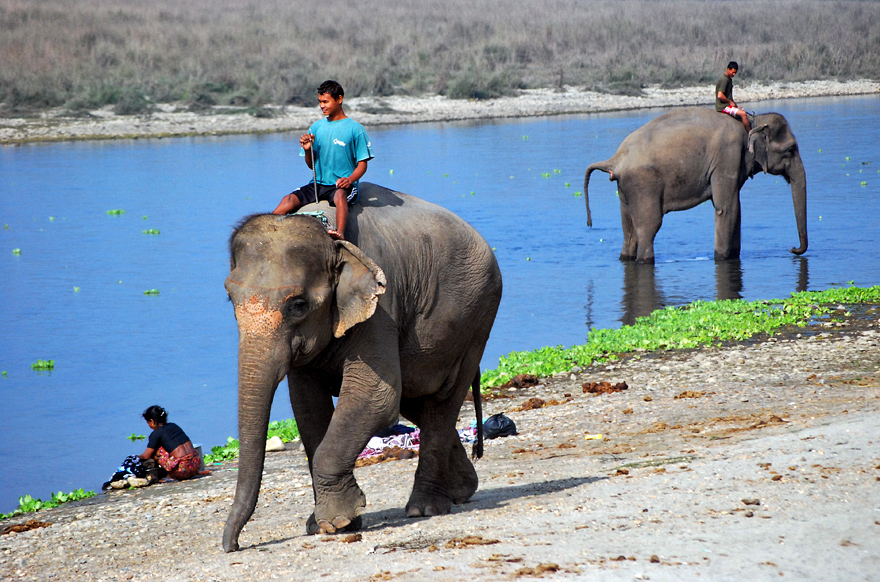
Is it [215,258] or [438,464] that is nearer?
[438,464]

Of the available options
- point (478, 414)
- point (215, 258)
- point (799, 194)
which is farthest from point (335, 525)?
point (215, 258)

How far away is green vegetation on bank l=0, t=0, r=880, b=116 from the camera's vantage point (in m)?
56.9

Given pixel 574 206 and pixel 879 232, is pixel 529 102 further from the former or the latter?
pixel 879 232

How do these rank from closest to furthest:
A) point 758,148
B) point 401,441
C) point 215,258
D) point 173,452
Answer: point 173,452 → point 401,441 → point 758,148 → point 215,258

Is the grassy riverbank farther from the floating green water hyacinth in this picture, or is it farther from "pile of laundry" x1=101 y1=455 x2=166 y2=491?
the floating green water hyacinth

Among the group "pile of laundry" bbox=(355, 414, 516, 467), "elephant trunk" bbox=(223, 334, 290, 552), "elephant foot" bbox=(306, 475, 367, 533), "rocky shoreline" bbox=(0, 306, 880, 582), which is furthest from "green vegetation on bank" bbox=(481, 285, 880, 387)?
"elephant trunk" bbox=(223, 334, 290, 552)

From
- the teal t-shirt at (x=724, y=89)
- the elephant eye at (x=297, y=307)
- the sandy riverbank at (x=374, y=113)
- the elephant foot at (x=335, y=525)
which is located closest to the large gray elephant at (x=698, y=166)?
the teal t-shirt at (x=724, y=89)

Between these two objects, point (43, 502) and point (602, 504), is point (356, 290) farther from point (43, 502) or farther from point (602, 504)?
point (43, 502)

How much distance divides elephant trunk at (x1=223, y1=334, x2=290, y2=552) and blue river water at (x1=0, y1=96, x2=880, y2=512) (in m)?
4.62

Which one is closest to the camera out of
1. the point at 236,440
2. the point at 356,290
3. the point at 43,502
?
the point at 356,290

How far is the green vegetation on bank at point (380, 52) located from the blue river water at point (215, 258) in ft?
42.9

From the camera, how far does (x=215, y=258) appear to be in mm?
22891

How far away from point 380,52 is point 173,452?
219 feet

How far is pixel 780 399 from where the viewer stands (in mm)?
9805
